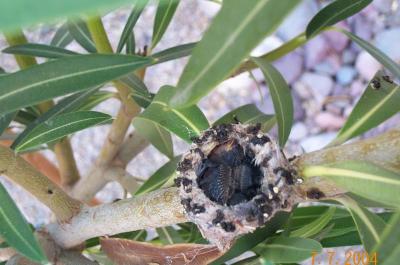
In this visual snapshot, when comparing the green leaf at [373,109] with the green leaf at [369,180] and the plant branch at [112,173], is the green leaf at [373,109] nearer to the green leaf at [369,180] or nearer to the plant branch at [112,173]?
the green leaf at [369,180]

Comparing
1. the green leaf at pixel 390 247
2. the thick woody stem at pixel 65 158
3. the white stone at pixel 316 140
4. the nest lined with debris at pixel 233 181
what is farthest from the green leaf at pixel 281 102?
the white stone at pixel 316 140

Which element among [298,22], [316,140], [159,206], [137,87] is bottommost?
[316,140]

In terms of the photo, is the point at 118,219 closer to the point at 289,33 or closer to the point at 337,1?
the point at 337,1

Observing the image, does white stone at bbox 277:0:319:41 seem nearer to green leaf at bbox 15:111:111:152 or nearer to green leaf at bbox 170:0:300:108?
green leaf at bbox 15:111:111:152

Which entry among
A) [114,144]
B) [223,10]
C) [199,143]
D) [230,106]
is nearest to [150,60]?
[199,143]

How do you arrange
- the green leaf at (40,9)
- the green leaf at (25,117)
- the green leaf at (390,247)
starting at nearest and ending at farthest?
1. the green leaf at (40,9)
2. the green leaf at (390,247)
3. the green leaf at (25,117)

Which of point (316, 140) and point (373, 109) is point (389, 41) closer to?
point (316, 140)

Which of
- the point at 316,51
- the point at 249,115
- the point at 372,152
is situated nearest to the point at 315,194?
the point at 372,152
